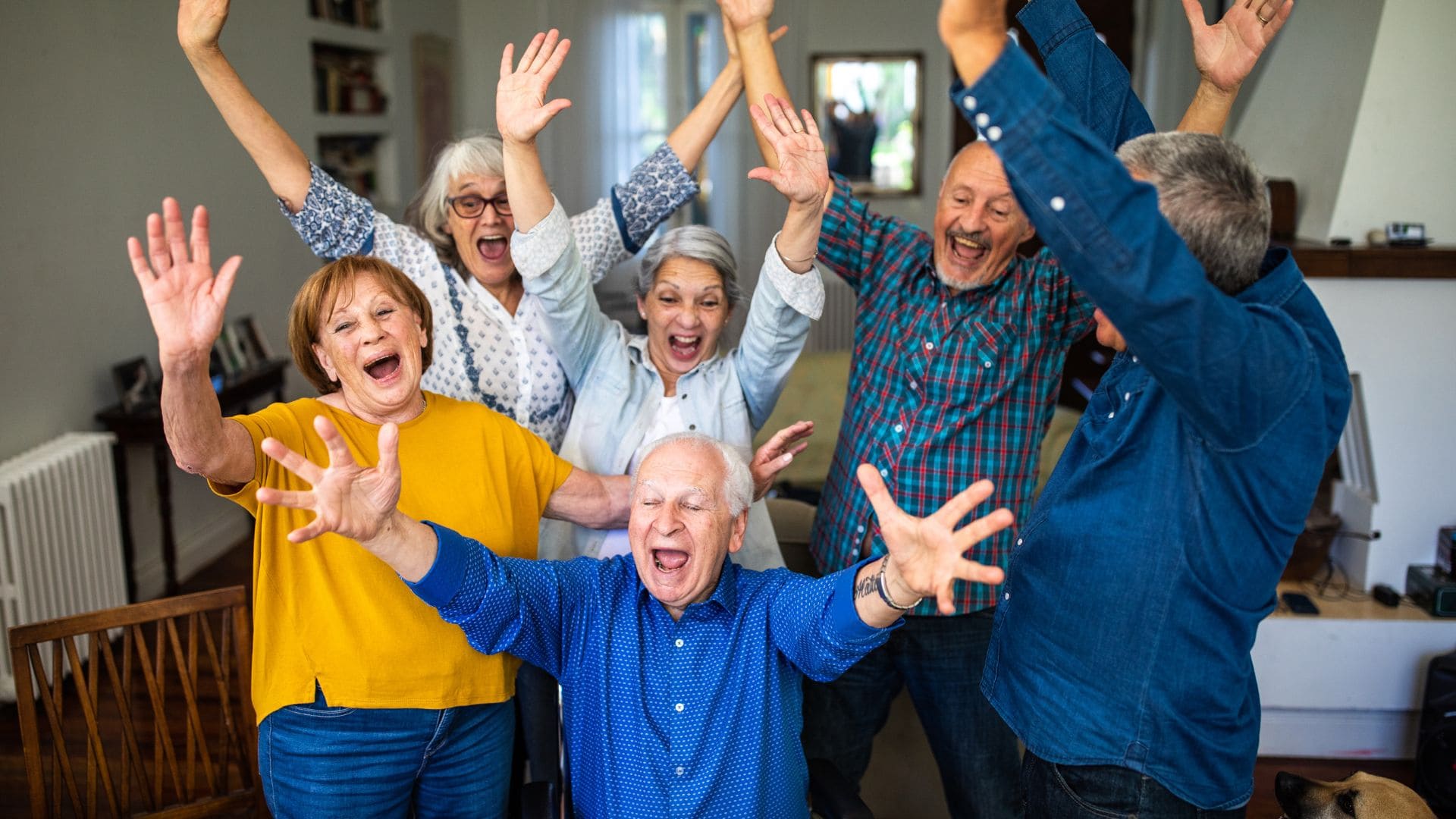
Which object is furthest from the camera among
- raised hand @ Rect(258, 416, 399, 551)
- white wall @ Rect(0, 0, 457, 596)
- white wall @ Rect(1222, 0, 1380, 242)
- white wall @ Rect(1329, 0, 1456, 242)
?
white wall @ Rect(0, 0, 457, 596)

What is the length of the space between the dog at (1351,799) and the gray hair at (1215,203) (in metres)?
1.07

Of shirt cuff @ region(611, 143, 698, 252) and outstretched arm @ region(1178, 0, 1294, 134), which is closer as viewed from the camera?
outstretched arm @ region(1178, 0, 1294, 134)

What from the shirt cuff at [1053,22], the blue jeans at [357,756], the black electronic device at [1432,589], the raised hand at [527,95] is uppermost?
the shirt cuff at [1053,22]

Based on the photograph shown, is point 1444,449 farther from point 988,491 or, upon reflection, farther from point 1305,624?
point 988,491

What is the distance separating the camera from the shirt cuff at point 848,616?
1551 millimetres

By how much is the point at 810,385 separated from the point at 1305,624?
2.19 meters

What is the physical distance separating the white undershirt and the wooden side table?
2.24m

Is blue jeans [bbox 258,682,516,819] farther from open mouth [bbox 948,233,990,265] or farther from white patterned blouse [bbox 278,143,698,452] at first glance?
open mouth [bbox 948,233,990,265]

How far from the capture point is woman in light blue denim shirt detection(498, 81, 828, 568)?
1979 millimetres

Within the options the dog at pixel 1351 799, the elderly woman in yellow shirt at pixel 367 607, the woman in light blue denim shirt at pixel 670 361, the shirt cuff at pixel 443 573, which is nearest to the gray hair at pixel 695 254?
the woman in light blue denim shirt at pixel 670 361

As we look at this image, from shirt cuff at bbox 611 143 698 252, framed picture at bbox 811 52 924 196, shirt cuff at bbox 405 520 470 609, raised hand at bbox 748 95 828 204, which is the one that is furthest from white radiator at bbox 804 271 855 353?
shirt cuff at bbox 405 520 470 609

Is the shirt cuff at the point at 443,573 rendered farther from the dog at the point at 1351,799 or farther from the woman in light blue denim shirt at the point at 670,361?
the dog at the point at 1351,799

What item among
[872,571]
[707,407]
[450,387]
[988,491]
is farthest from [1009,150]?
[450,387]

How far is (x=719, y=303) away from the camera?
2129 millimetres
